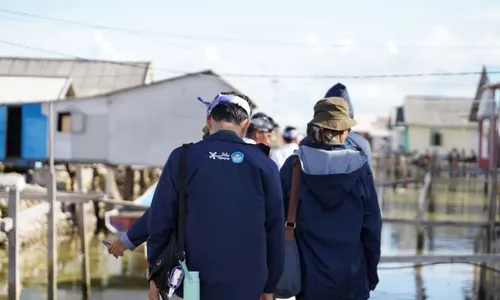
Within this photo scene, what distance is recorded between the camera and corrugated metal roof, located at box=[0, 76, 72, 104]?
86.4ft

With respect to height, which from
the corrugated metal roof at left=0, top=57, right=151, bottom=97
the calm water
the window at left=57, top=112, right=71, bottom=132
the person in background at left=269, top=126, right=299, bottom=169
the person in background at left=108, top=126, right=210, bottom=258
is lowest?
the calm water

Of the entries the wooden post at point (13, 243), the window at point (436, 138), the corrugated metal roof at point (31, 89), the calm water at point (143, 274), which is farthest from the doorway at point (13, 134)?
the window at point (436, 138)

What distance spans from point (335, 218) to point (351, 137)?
2.37ft

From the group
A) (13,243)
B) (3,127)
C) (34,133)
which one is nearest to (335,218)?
(13,243)

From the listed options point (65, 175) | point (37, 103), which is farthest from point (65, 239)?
point (65, 175)

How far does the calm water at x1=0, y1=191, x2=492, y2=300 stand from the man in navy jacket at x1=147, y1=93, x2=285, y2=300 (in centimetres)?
646

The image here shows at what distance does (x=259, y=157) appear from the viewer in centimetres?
390

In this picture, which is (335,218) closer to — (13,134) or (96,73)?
(13,134)

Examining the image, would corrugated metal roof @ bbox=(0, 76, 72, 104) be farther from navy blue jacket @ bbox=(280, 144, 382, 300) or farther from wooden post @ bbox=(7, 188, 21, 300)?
navy blue jacket @ bbox=(280, 144, 382, 300)

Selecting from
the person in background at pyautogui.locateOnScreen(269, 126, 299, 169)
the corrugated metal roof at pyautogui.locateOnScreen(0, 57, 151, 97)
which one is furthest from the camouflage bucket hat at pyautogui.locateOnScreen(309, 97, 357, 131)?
the corrugated metal roof at pyautogui.locateOnScreen(0, 57, 151, 97)

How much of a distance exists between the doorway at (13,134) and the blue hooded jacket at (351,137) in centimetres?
2302

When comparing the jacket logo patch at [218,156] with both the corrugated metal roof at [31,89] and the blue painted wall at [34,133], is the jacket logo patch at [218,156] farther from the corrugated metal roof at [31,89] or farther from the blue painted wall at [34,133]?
the blue painted wall at [34,133]

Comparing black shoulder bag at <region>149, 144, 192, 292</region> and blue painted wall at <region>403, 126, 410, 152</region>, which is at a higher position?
blue painted wall at <region>403, 126, 410, 152</region>

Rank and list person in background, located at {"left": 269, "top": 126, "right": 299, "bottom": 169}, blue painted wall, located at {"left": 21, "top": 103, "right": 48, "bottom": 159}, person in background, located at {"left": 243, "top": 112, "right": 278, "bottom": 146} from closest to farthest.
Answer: person in background, located at {"left": 243, "top": 112, "right": 278, "bottom": 146}, person in background, located at {"left": 269, "top": 126, "right": 299, "bottom": 169}, blue painted wall, located at {"left": 21, "top": 103, "right": 48, "bottom": 159}
